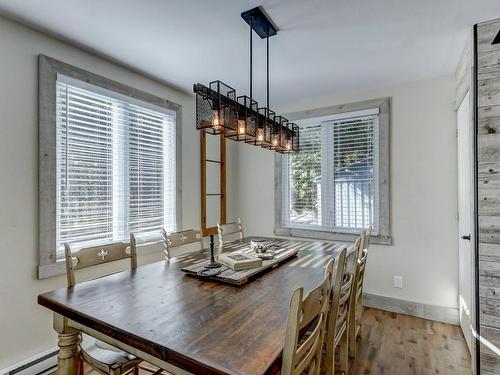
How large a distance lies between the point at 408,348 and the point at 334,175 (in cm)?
196

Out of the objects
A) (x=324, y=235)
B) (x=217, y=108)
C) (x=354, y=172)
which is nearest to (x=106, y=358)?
(x=217, y=108)

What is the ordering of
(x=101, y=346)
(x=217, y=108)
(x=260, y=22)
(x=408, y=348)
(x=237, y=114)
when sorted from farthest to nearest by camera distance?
(x=408, y=348), (x=260, y=22), (x=237, y=114), (x=217, y=108), (x=101, y=346)

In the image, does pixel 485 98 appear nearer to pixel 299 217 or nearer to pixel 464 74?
pixel 464 74

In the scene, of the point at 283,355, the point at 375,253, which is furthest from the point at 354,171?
the point at 283,355

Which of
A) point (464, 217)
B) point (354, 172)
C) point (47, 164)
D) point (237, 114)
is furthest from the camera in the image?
point (354, 172)

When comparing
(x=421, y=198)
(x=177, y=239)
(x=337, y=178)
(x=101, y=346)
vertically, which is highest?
(x=337, y=178)

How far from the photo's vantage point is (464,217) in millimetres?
2555

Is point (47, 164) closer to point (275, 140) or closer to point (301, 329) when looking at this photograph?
point (275, 140)

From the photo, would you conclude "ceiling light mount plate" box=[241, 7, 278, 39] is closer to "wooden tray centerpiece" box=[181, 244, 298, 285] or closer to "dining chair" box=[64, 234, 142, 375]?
"wooden tray centerpiece" box=[181, 244, 298, 285]

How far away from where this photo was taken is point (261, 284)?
1.68 meters

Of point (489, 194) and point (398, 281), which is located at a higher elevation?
point (489, 194)

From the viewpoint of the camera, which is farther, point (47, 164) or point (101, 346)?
point (47, 164)

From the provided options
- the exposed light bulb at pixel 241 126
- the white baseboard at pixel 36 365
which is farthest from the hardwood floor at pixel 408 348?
the exposed light bulb at pixel 241 126

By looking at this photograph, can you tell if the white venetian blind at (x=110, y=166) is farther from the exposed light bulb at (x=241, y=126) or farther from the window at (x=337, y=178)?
the window at (x=337, y=178)
